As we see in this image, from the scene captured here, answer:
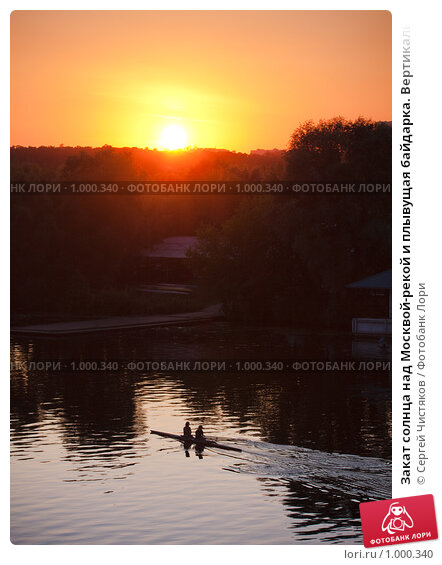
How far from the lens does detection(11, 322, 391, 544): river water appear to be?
1852 cm

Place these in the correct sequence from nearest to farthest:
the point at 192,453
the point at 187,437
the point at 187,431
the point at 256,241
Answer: the point at 192,453, the point at 187,437, the point at 187,431, the point at 256,241

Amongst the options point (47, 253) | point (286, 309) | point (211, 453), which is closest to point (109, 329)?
point (286, 309)

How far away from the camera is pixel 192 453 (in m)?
25.1

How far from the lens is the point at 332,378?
38531 mm

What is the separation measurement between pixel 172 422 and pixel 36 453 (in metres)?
5.90

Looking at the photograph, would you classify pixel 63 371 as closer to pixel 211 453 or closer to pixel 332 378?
pixel 332 378
